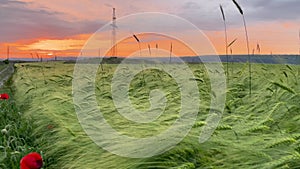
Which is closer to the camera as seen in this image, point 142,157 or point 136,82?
point 142,157

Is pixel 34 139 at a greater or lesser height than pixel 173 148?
lesser

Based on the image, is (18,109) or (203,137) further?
(18,109)

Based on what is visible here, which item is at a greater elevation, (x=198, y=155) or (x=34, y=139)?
(x=198, y=155)

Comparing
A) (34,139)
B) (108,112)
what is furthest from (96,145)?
(34,139)

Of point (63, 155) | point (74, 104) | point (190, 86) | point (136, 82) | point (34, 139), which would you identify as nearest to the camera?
point (63, 155)

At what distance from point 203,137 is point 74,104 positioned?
7.22 ft

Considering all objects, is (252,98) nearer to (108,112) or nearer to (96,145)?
(108,112)

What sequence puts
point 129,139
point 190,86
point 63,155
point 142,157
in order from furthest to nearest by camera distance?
point 190,86 → point 63,155 → point 129,139 → point 142,157

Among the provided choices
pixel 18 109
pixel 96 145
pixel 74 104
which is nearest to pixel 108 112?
pixel 74 104

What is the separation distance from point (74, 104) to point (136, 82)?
226 centimetres

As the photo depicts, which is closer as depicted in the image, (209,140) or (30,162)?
(30,162)

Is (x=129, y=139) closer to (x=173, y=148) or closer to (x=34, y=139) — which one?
(x=173, y=148)

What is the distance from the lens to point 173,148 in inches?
85.2

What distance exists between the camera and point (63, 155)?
9.61ft
